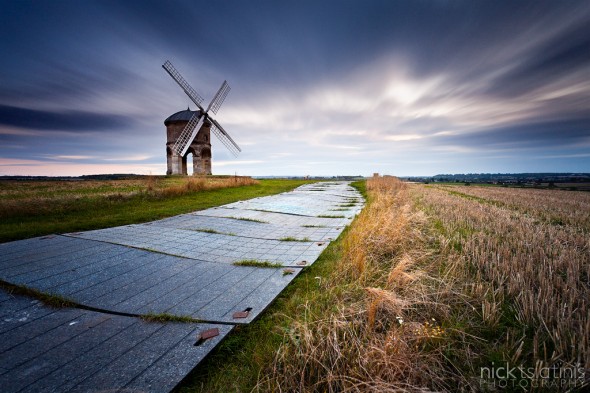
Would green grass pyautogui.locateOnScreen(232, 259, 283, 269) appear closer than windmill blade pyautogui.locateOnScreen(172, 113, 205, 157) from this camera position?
Yes

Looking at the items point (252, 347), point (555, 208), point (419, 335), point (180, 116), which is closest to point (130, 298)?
point (252, 347)

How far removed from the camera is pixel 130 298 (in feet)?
9.70

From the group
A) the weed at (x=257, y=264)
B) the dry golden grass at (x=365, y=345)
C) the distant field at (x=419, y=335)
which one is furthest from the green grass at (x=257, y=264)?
the dry golden grass at (x=365, y=345)

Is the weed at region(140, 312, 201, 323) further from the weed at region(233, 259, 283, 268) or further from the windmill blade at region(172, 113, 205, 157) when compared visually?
the windmill blade at region(172, 113, 205, 157)

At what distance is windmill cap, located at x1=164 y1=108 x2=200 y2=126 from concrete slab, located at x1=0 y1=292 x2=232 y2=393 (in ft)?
115

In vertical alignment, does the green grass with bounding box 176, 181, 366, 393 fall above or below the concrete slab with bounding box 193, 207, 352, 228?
below

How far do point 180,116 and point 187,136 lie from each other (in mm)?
3743

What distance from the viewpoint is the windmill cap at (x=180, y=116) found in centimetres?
3362

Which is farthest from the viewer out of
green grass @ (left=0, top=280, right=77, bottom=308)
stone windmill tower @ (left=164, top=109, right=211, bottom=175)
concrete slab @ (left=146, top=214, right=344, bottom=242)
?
stone windmill tower @ (left=164, top=109, right=211, bottom=175)

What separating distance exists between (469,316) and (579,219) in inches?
315

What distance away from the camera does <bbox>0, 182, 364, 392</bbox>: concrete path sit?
6.18 feet

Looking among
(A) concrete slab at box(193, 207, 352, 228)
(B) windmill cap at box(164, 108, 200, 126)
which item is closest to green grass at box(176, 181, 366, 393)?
(A) concrete slab at box(193, 207, 352, 228)

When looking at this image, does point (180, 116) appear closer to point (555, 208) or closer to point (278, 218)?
point (278, 218)

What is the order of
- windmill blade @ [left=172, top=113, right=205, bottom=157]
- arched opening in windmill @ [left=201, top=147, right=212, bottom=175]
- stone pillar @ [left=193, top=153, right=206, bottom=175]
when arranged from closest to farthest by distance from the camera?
1. windmill blade @ [left=172, top=113, right=205, bottom=157]
2. stone pillar @ [left=193, top=153, right=206, bottom=175]
3. arched opening in windmill @ [left=201, top=147, right=212, bottom=175]
